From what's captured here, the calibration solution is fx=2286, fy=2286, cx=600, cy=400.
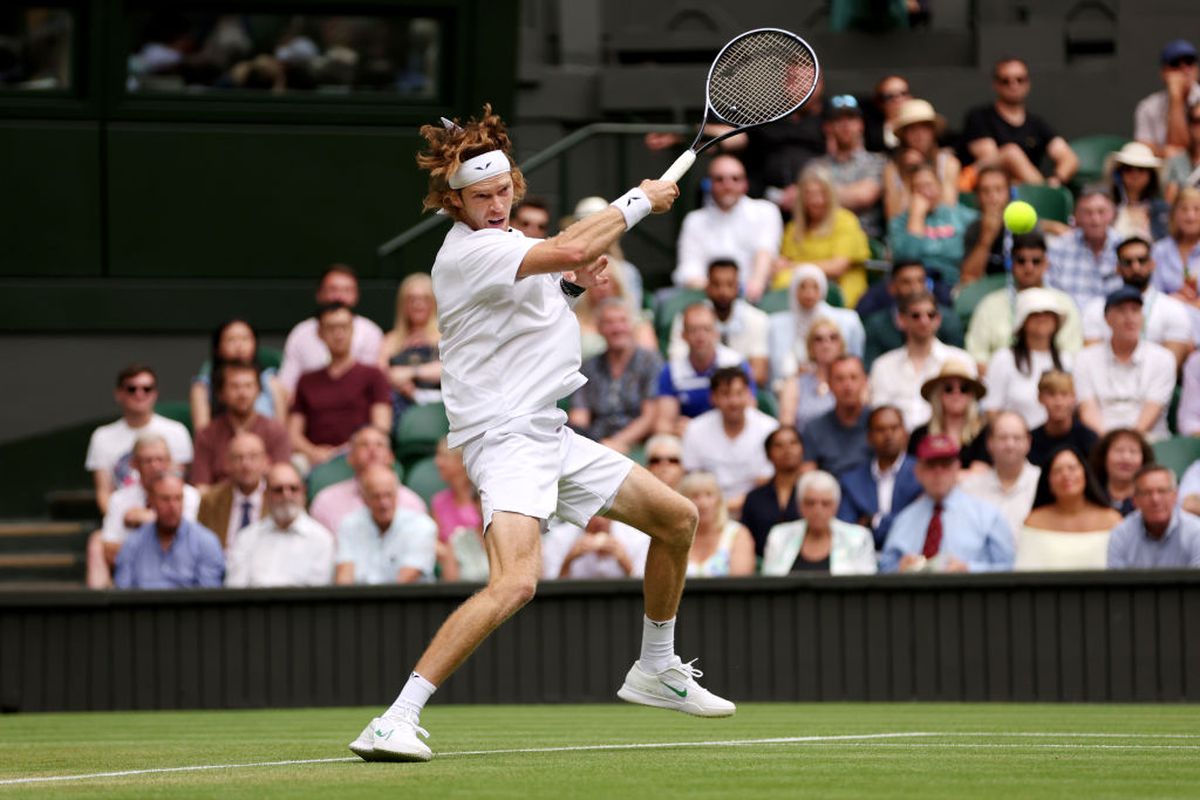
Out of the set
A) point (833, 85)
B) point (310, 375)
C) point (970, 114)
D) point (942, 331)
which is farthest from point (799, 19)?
point (310, 375)

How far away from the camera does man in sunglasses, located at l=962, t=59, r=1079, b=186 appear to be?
14.5 meters

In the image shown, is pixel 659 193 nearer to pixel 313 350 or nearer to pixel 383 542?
pixel 383 542

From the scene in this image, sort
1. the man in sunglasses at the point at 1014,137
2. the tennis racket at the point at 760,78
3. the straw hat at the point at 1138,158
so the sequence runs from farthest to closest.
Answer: the man in sunglasses at the point at 1014,137 < the straw hat at the point at 1138,158 < the tennis racket at the point at 760,78

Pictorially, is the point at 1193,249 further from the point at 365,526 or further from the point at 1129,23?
the point at 365,526

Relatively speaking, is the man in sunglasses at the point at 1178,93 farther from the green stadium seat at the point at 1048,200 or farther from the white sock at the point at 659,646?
the white sock at the point at 659,646

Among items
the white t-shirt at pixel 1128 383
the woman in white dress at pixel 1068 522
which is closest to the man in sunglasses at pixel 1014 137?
the white t-shirt at pixel 1128 383

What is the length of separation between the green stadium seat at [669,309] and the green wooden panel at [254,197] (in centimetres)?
257

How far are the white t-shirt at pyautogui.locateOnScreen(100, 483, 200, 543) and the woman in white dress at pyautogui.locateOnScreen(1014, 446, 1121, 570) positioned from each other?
431 centimetres

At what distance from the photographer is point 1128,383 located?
12.2 meters

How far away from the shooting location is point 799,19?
54.6ft

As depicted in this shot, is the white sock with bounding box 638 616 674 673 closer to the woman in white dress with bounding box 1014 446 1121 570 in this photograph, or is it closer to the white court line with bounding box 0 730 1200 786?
the white court line with bounding box 0 730 1200 786

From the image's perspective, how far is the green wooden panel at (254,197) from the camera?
1547 centimetres

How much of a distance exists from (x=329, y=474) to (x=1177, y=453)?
449 centimetres

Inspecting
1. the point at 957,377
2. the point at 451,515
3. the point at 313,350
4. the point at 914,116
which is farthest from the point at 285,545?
the point at 914,116
